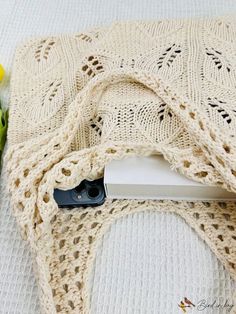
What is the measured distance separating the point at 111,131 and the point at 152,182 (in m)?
0.09

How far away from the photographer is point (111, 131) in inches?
20.8

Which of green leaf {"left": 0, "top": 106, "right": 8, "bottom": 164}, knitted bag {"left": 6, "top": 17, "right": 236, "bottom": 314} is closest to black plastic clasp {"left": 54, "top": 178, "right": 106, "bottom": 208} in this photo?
knitted bag {"left": 6, "top": 17, "right": 236, "bottom": 314}

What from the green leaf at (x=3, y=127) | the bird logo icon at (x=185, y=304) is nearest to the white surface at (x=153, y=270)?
the bird logo icon at (x=185, y=304)

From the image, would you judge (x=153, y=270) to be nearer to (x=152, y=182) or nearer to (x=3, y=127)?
(x=152, y=182)

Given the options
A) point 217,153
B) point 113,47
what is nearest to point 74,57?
point 113,47

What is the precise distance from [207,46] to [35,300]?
443 millimetres

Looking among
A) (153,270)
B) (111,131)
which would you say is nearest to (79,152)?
(111,131)

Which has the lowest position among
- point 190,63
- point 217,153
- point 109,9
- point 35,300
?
point 35,300

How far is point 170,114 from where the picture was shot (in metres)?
0.55

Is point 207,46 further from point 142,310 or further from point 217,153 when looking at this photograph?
point 142,310

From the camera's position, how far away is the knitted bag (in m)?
0.49

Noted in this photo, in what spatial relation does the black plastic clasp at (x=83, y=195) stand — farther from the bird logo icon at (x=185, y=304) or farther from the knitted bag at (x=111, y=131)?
the bird logo icon at (x=185, y=304)

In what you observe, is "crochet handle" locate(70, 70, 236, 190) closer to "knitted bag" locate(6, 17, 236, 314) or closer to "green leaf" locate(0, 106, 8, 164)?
"knitted bag" locate(6, 17, 236, 314)

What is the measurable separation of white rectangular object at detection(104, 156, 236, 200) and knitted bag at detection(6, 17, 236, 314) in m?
0.01
